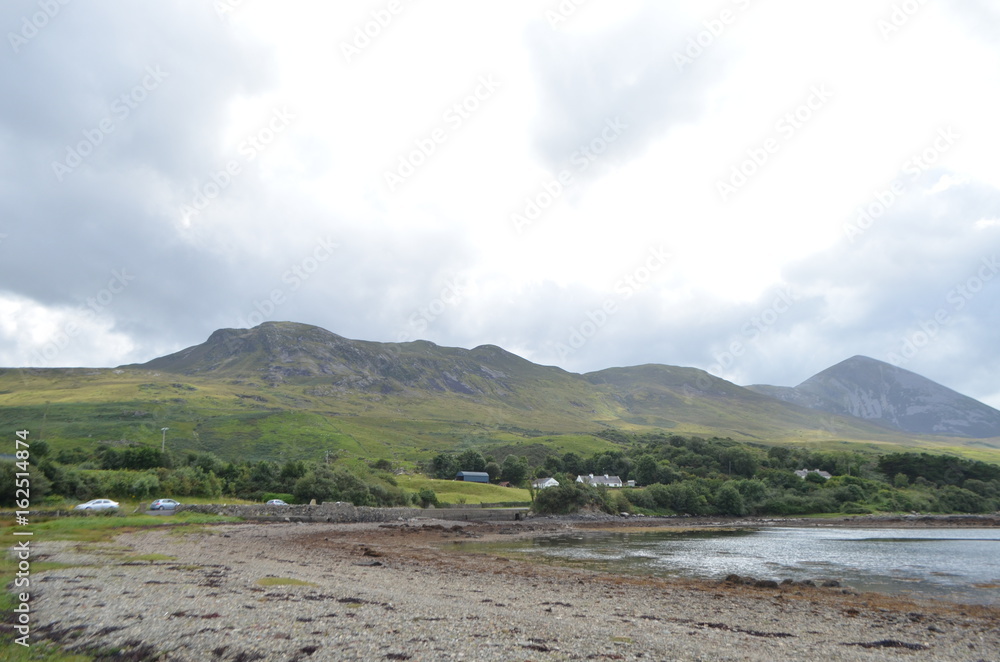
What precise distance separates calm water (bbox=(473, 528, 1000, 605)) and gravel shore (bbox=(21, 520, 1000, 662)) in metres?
6.75

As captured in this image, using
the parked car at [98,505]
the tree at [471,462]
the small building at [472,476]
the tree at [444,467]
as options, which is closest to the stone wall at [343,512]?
the parked car at [98,505]

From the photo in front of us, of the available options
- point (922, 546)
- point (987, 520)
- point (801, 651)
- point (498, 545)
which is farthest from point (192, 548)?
→ point (987, 520)

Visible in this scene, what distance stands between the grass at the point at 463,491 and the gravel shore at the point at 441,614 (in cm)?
6917

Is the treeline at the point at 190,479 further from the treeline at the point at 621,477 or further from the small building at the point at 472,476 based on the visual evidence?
the small building at the point at 472,476

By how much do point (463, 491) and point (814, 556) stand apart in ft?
234

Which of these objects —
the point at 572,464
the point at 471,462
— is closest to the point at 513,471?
the point at 471,462

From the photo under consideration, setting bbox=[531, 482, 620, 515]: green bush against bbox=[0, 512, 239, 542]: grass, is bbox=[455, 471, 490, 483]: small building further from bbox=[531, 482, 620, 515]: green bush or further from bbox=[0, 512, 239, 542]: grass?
bbox=[0, 512, 239, 542]: grass

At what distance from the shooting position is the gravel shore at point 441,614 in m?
14.5

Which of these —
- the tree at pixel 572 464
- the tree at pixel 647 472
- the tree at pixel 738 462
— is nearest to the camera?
the tree at pixel 647 472

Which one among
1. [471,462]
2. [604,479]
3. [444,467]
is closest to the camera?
[444,467]

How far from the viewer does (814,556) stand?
161ft

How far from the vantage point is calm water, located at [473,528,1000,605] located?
1377 inches

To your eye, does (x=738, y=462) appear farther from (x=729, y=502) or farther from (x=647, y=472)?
(x=729, y=502)

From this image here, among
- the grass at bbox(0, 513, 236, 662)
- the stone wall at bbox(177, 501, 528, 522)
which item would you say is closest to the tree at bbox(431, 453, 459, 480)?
the stone wall at bbox(177, 501, 528, 522)
